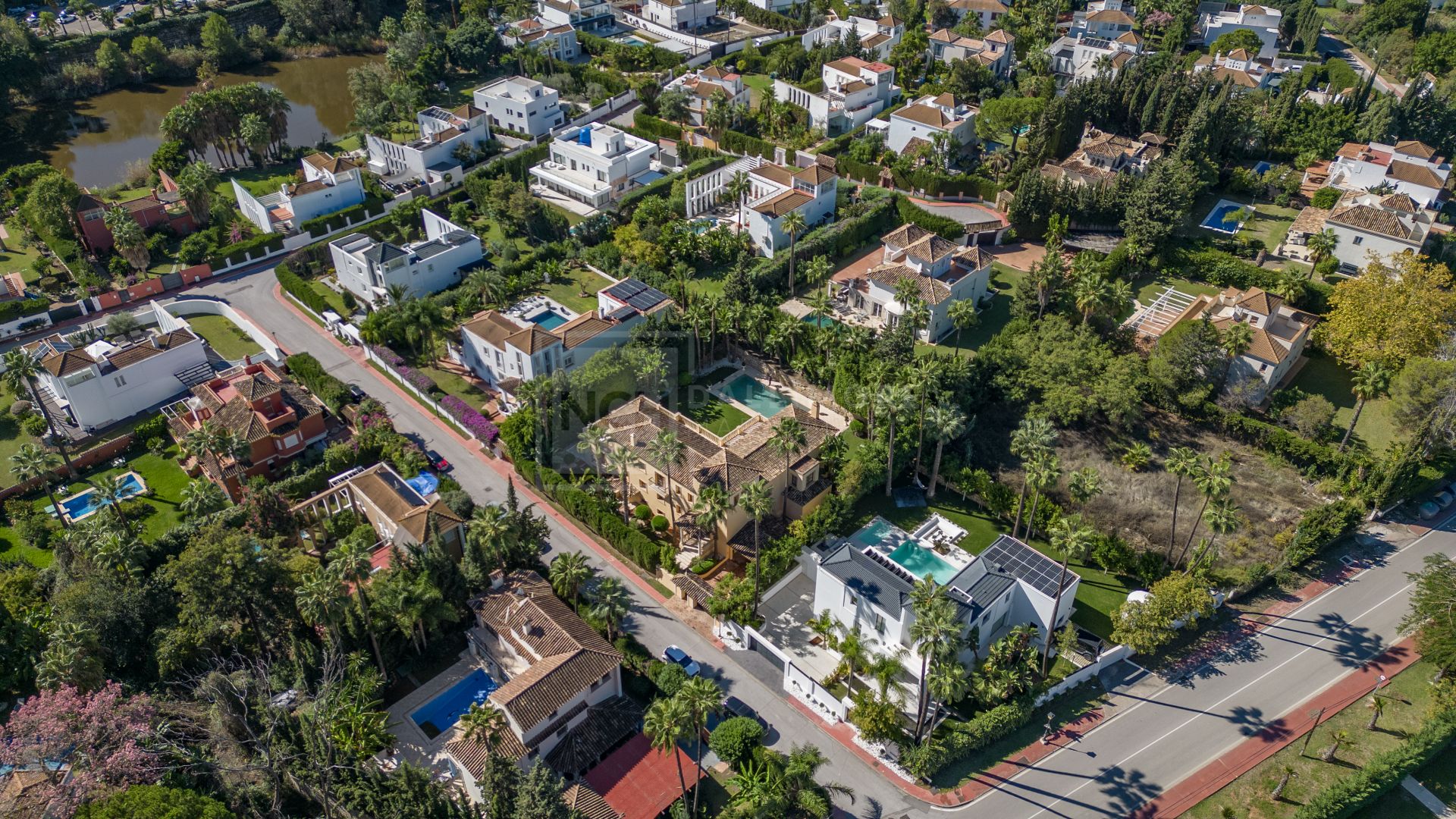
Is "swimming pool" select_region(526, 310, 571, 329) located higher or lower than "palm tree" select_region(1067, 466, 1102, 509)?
lower

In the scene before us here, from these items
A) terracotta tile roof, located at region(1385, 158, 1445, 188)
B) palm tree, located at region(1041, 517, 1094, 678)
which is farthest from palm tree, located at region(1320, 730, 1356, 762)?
terracotta tile roof, located at region(1385, 158, 1445, 188)

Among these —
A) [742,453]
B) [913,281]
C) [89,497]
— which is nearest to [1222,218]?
[913,281]

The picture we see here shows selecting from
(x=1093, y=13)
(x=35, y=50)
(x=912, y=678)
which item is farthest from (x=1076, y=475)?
(x=35, y=50)

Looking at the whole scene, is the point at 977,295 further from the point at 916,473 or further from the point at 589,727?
the point at 589,727

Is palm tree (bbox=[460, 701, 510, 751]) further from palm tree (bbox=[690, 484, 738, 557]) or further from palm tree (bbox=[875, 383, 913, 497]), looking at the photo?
palm tree (bbox=[875, 383, 913, 497])

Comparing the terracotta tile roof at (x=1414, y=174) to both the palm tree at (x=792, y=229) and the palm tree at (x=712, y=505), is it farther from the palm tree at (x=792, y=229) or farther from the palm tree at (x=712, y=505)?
the palm tree at (x=712, y=505)

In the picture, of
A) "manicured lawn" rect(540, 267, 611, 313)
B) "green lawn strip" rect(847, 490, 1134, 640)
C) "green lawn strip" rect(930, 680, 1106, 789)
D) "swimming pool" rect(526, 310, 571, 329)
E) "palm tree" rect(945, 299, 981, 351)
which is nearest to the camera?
"green lawn strip" rect(930, 680, 1106, 789)

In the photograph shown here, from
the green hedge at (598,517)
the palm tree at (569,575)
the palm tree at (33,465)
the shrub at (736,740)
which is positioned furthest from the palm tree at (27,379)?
the shrub at (736,740)
